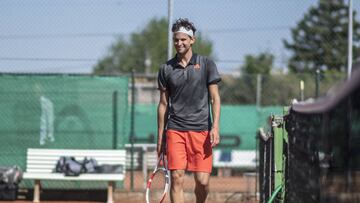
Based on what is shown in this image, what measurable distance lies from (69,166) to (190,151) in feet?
17.9

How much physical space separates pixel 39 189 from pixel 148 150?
3.99 m

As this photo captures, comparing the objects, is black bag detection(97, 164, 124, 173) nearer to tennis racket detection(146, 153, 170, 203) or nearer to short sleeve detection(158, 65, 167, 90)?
tennis racket detection(146, 153, 170, 203)

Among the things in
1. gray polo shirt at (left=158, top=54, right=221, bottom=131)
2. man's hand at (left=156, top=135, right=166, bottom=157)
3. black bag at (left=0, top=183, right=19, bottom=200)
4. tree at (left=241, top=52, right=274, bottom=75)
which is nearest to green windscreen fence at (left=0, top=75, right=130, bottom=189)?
black bag at (left=0, top=183, right=19, bottom=200)

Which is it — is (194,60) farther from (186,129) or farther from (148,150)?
(148,150)

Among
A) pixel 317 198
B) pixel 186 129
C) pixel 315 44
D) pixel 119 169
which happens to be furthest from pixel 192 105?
pixel 315 44

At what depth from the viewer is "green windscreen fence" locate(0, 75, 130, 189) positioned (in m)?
12.8

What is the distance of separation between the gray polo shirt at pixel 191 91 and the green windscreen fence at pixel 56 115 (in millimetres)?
5914

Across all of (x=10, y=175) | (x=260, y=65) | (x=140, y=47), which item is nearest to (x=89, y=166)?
(x=10, y=175)

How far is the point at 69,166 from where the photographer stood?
472 inches

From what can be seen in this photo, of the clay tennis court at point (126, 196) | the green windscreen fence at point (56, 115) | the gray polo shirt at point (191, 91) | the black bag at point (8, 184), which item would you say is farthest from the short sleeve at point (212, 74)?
the green windscreen fence at point (56, 115)

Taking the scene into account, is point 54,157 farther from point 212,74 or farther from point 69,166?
point 212,74

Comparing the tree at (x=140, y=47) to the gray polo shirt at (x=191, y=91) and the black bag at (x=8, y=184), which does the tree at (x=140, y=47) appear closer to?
the black bag at (x=8, y=184)

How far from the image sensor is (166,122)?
6.99 m

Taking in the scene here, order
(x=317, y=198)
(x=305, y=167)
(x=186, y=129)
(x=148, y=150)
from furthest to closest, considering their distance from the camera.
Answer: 1. (x=148, y=150)
2. (x=186, y=129)
3. (x=305, y=167)
4. (x=317, y=198)
